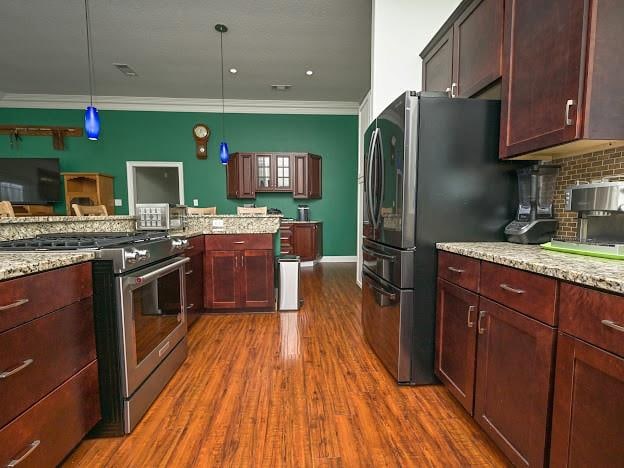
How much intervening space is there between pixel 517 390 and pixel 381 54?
101 inches

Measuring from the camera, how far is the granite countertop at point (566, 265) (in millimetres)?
785

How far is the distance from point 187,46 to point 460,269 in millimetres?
4155

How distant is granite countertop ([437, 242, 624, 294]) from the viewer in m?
0.78

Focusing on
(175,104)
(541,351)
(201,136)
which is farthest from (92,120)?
(175,104)

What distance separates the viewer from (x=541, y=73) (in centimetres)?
129

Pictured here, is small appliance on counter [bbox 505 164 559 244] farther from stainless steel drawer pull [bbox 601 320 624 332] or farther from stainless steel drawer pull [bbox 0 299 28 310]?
stainless steel drawer pull [bbox 0 299 28 310]

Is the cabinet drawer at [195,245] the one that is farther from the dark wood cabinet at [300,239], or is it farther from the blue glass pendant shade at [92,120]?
the dark wood cabinet at [300,239]

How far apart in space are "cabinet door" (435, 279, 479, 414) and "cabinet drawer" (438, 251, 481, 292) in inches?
1.4

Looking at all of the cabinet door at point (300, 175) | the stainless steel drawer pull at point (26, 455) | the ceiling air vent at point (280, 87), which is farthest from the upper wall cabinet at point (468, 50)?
the cabinet door at point (300, 175)

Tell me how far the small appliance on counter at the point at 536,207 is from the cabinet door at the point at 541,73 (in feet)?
0.64

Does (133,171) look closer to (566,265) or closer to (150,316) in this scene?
(150,316)

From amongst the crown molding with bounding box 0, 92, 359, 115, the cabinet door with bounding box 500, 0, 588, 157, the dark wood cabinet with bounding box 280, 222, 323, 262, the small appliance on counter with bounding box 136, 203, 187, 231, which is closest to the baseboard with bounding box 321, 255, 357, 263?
the dark wood cabinet with bounding box 280, 222, 323, 262

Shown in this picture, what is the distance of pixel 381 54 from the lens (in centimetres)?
251

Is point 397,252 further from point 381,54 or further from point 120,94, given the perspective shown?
point 120,94
